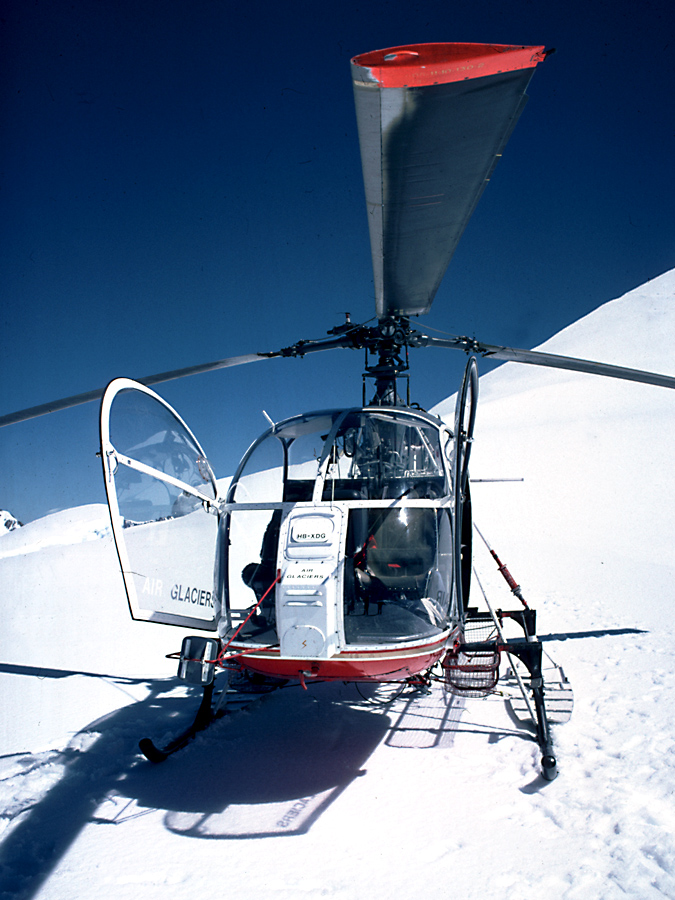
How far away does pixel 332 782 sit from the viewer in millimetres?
3484

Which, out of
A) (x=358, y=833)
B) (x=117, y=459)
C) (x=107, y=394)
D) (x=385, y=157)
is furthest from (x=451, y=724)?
(x=385, y=157)

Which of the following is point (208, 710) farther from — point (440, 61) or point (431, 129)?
point (440, 61)

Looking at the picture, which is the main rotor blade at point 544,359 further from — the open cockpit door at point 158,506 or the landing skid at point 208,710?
the landing skid at point 208,710

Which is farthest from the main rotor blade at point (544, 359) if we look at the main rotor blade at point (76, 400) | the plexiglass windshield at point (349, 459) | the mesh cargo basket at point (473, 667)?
the mesh cargo basket at point (473, 667)

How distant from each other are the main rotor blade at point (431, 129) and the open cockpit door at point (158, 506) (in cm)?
181

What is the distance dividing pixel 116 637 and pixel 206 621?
4540 mm

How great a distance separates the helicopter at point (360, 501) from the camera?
232 cm

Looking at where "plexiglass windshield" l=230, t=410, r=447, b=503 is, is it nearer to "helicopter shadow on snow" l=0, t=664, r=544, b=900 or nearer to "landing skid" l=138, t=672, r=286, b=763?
"landing skid" l=138, t=672, r=286, b=763

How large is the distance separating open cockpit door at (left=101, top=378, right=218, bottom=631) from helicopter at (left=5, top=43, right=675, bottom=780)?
0.04 feet

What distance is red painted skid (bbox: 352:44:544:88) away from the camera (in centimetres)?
173

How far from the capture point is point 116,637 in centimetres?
741

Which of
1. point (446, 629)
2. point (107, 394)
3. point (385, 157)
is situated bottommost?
point (446, 629)

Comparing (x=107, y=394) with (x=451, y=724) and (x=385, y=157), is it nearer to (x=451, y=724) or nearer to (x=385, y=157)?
(x=385, y=157)

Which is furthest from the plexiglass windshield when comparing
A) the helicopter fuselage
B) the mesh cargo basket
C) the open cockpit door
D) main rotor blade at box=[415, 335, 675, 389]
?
the mesh cargo basket
